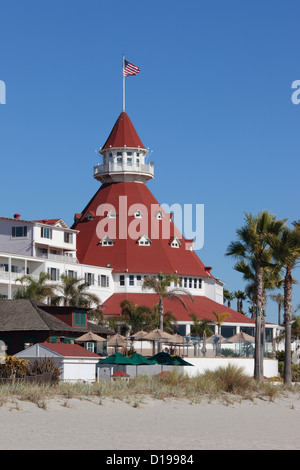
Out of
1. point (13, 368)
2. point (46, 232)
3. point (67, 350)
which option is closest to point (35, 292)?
point (46, 232)

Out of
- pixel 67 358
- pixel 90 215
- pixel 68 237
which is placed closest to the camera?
pixel 67 358

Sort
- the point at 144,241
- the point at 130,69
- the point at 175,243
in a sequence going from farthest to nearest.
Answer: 1. the point at 175,243
2. the point at 130,69
3. the point at 144,241

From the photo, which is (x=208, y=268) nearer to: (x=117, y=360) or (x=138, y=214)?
(x=138, y=214)

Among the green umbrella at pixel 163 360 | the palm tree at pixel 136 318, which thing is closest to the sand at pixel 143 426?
the green umbrella at pixel 163 360

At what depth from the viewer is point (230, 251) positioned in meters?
48.2

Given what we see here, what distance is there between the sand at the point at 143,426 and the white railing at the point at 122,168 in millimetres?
71407

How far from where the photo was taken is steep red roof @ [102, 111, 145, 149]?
101375 millimetres

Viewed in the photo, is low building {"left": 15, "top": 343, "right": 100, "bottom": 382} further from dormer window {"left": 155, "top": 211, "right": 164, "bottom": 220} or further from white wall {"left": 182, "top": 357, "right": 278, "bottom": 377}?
dormer window {"left": 155, "top": 211, "right": 164, "bottom": 220}

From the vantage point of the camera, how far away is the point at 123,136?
102375 mm

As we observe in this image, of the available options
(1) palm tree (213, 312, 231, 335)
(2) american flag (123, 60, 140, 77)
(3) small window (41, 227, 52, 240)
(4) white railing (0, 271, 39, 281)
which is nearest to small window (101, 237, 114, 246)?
(3) small window (41, 227, 52, 240)

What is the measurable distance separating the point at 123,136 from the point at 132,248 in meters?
17.1

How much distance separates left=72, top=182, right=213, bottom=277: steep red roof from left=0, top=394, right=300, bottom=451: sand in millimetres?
60594

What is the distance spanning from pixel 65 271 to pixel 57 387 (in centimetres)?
5317

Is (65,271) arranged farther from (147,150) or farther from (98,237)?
(147,150)
